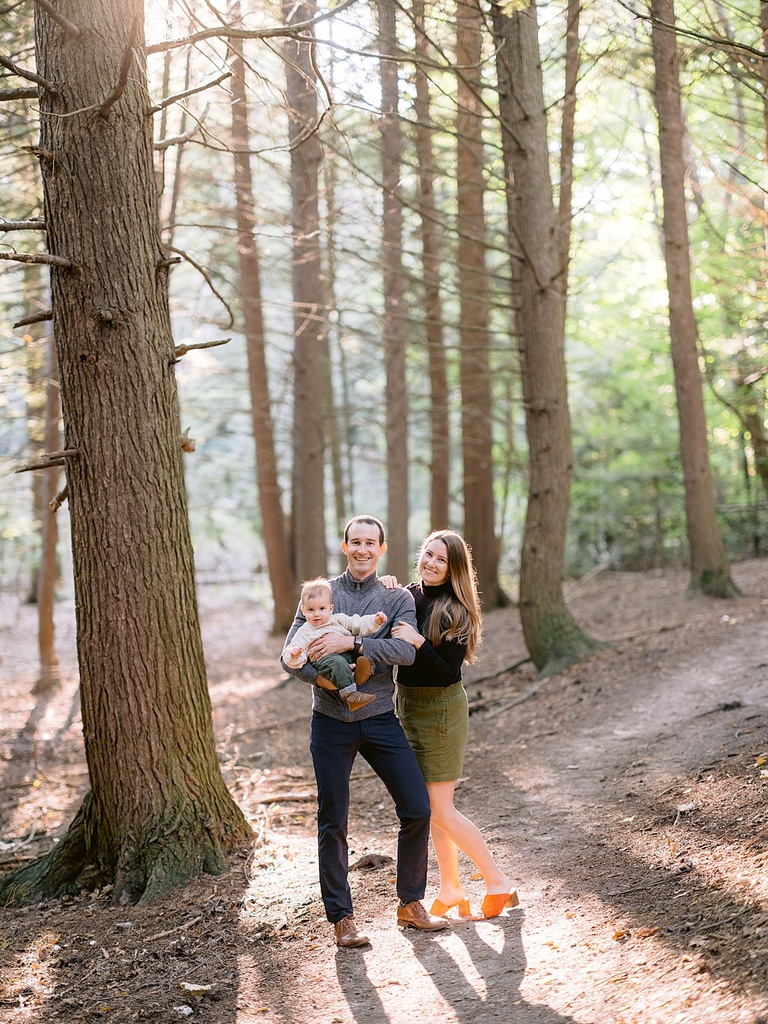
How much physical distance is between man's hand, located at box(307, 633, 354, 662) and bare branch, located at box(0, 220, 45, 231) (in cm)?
288

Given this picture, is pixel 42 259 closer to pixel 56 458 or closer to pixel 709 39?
pixel 56 458

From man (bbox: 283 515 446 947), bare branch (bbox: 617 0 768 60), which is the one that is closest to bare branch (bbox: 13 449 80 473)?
man (bbox: 283 515 446 947)

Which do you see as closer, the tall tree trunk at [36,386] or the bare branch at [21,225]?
the bare branch at [21,225]

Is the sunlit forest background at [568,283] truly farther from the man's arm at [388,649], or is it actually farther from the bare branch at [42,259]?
the man's arm at [388,649]

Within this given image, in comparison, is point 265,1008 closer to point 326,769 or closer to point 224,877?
point 326,769

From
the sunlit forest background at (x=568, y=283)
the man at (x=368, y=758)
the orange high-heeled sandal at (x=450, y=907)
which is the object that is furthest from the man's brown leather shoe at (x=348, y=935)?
the sunlit forest background at (x=568, y=283)

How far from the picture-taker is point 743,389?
14.7 meters

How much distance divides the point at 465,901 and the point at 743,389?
39.9 ft

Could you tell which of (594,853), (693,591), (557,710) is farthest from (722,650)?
(594,853)

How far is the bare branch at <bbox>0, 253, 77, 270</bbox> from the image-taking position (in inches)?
189

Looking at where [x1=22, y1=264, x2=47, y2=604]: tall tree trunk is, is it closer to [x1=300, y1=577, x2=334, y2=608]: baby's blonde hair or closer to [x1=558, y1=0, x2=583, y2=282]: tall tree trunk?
[x1=558, y1=0, x2=583, y2=282]: tall tree trunk

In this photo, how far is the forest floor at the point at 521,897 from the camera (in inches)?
143

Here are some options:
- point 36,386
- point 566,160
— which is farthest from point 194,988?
point 36,386

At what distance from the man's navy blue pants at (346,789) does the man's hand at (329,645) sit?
14.6 inches
